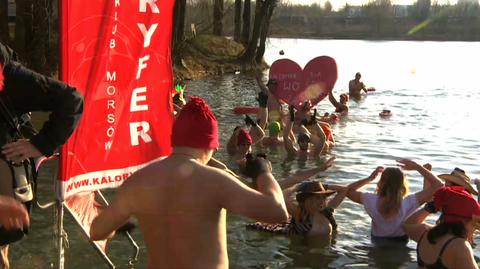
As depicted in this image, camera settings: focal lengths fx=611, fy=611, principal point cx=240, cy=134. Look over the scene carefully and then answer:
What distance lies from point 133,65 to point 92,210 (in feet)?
3.51

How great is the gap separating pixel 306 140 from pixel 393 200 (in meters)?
4.19

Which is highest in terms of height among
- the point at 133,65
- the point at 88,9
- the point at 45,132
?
the point at 88,9

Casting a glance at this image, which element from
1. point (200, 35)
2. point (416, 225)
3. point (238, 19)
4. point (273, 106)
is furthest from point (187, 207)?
point (238, 19)

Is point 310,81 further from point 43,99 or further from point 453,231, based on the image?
point 43,99

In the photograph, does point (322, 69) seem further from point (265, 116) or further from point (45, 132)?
point (45, 132)

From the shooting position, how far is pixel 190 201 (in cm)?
255

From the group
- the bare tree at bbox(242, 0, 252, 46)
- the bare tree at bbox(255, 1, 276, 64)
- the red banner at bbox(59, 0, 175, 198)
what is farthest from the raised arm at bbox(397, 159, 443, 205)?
the bare tree at bbox(242, 0, 252, 46)

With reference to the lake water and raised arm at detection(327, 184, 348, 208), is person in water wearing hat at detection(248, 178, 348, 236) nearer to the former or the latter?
raised arm at detection(327, 184, 348, 208)

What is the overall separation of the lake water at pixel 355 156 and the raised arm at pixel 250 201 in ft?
10.3

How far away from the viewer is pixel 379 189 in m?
5.90

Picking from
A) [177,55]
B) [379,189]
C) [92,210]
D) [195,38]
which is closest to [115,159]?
[92,210]

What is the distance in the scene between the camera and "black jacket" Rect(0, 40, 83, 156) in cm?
308

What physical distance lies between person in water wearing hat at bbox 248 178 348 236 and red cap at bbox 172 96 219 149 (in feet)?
11.2

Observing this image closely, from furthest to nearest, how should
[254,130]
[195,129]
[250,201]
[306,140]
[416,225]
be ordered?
[254,130]
[306,140]
[416,225]
[195,129]
[250,201]
